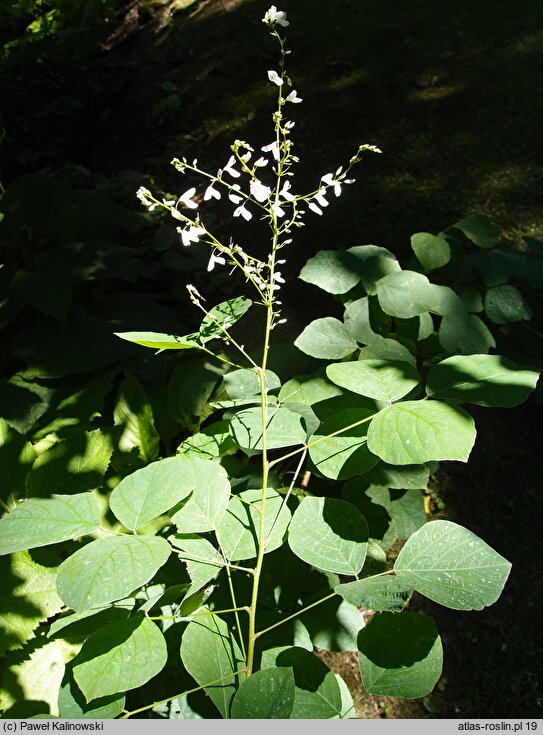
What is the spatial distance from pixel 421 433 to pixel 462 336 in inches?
26.7

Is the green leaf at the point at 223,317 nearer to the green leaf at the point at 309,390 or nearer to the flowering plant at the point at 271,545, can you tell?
the flowering plant at the point at 271,545

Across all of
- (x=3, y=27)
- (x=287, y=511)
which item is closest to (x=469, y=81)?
(x=287, y=511)

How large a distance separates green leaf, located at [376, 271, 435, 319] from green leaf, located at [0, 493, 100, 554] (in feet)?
2.98

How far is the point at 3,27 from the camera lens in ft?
21.2

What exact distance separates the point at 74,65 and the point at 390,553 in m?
5.38

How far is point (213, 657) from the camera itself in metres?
0.91

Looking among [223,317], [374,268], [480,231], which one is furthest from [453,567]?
[480,231]

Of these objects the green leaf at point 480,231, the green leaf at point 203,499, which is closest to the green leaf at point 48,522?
the green leaf at point 203,499

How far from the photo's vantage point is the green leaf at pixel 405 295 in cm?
146

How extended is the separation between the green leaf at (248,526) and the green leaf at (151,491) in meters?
0.10

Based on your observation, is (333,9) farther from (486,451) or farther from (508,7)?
(486,451)

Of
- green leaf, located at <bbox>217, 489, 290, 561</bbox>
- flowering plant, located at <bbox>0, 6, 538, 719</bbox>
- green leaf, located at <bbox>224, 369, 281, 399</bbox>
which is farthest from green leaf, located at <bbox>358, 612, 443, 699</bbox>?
green leaf, located at <bbox>224, 369, 281, 399</bbox>

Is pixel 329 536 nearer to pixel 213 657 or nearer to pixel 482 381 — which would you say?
pixel 213 657

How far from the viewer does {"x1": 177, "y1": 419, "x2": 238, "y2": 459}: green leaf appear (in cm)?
115
